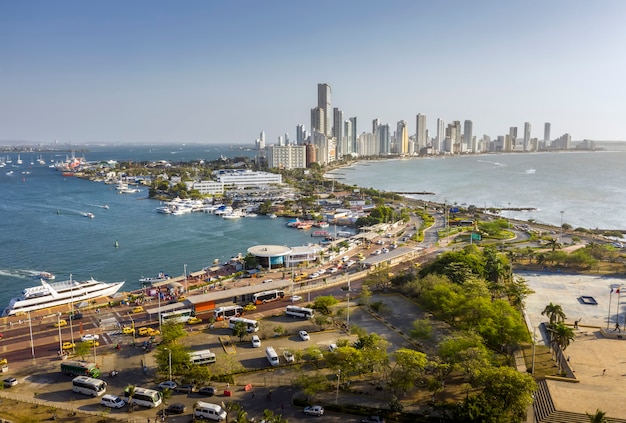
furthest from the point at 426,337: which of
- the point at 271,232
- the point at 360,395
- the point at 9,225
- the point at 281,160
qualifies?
the point at 281,160

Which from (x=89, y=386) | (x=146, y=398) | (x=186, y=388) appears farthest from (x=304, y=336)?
(x=89, y=386)

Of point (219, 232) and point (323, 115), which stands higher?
point (323, 115)

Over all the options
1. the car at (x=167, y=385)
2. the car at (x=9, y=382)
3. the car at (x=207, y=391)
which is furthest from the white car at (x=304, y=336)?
the car at (x=9, y=382)

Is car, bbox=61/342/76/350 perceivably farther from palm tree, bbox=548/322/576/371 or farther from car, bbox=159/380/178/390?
palm tree, bbox=548/322/576/371

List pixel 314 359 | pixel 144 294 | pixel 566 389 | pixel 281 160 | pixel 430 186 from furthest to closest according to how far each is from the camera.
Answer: pixel 281 160 → pixel 430 186 → pixel 144 294 → pixel 314 359 → pixel 566 389

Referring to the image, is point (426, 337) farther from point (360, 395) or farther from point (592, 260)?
point (592, 260)
